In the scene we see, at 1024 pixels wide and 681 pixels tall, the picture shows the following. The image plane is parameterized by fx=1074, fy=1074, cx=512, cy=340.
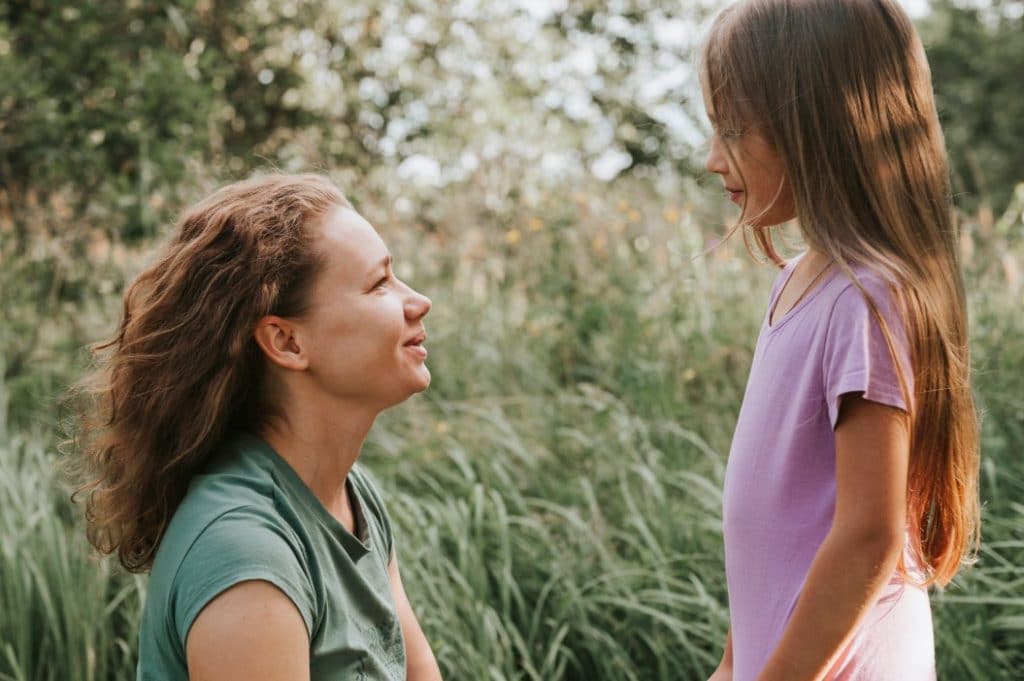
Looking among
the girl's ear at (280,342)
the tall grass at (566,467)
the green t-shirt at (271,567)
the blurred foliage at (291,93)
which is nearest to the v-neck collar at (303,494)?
the green t-shirt at (271,567)

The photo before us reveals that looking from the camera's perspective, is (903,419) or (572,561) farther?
(572,561)

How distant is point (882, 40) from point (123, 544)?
1.40 m

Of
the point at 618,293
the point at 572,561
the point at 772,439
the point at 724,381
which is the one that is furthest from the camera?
the point at 618,293

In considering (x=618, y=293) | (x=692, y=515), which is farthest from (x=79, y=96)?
(x=692, y=515)

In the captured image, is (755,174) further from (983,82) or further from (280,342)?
(983,82)

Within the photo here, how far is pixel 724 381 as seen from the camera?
418cm

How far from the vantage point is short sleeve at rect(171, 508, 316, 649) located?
1.40 metres

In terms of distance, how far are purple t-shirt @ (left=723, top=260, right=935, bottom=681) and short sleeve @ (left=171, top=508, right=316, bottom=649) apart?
2.09ft

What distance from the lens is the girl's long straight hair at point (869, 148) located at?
4.90ft

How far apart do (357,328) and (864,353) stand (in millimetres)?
767

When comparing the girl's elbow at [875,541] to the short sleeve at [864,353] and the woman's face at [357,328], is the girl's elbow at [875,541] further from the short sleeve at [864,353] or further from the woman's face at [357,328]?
the woman's face at [357,328]

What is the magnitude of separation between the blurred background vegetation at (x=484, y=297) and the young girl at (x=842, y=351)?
1.47ft

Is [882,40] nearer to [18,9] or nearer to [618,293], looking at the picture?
[618,293]

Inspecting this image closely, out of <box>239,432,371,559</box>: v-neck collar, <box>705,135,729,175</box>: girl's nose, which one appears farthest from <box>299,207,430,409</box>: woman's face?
<box>705,135,729,175</box>: girl's nose
